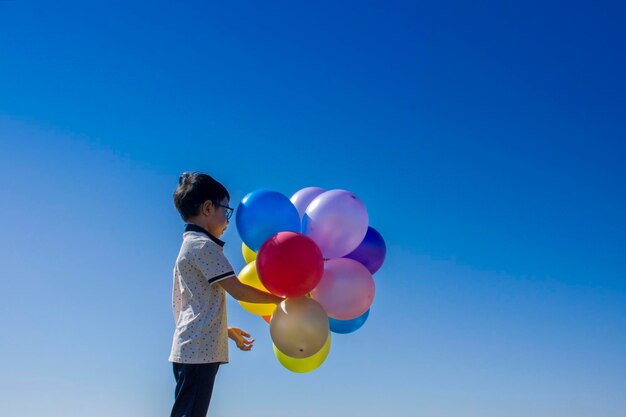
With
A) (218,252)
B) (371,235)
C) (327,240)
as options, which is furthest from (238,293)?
(371,235)

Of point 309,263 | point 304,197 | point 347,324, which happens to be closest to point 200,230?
point 309,263

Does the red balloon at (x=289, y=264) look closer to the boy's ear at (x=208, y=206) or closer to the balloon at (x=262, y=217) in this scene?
the balloon at (x=262, y=217)

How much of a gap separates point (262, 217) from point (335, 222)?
0.65 m

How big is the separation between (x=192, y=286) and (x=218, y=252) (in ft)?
A: 1.05

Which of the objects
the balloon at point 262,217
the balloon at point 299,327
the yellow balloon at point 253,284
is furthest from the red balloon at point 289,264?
the yellow balloon at point 253,284

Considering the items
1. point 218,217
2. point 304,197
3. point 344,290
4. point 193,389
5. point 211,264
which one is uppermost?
point 304,197

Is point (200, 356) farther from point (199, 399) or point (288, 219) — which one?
point (288, 219)

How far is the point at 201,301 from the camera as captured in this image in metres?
4.41

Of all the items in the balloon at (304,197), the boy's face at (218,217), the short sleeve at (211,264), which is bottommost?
the short sleeve at (211,264)

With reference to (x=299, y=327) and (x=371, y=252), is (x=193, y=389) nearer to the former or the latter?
(x=299, y=327)

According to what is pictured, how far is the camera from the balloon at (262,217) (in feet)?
16.8

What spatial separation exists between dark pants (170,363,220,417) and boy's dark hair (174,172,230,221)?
3.65ft

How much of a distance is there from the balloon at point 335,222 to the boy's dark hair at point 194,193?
1.01 meters

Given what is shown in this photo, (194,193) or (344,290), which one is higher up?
(194,193)
